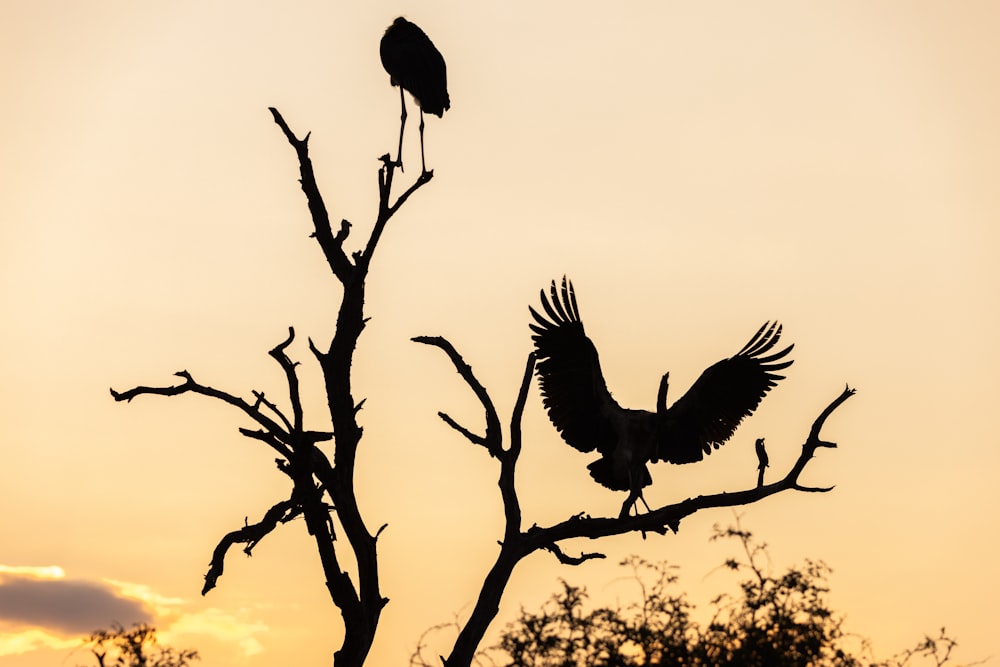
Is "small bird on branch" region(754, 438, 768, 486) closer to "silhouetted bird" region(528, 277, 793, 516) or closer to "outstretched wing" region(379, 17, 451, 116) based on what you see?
"silhouetted bird" region(528, 277, 793, 516)

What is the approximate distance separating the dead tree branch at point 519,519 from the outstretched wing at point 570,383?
5.74 ft

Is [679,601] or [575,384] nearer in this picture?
[679,601]

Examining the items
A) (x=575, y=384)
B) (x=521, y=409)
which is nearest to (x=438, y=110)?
(x=575, y=384)

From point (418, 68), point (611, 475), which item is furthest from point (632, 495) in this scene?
point (418, 68)

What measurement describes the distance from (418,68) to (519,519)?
18.8 ft

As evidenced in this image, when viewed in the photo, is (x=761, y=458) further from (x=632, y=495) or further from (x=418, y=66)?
(x=418, y=66)

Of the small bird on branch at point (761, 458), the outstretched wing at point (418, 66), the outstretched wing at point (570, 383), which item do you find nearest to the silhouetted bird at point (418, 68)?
the outstretched wing at point (418, 66)

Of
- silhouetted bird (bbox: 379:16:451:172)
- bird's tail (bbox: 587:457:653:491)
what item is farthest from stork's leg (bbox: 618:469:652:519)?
silhouetted bird (bbox: 379:16:451:172)

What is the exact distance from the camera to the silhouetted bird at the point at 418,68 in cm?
1581

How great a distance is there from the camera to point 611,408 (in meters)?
14.0

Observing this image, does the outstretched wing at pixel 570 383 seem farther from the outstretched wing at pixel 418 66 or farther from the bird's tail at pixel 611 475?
the outstretched wing at pixel 418 66

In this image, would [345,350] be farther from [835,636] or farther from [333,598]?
[835,636]

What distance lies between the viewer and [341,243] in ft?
41.0

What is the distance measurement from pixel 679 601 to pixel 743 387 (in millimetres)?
2784
